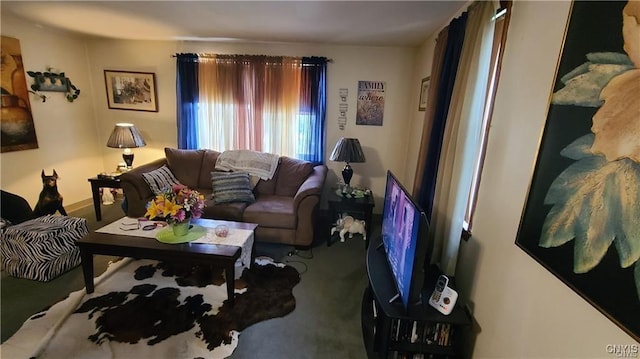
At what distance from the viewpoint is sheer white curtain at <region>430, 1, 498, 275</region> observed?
167 centimetres

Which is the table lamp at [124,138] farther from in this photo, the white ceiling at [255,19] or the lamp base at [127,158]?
the white ceiling at [255,19]

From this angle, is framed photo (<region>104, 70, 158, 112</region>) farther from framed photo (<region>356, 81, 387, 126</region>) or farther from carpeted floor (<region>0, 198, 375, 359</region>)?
framed photo (<region>356, 81, 387, 126</region>)

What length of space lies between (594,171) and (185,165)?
3758 millimetres

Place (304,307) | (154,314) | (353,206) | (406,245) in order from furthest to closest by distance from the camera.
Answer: (353,206), (304,307), (154,314), (406,245)

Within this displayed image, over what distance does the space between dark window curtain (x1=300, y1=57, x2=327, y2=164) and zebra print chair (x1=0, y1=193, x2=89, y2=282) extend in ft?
8.55

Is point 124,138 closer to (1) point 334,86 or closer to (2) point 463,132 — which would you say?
(1) point 334,86

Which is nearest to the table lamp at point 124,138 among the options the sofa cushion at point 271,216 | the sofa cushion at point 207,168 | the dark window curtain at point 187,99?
the dark window curtain at point 187,99

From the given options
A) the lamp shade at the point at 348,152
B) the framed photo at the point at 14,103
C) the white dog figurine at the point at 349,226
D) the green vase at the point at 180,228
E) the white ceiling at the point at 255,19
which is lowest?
the white dog figurine at the point at 349,226

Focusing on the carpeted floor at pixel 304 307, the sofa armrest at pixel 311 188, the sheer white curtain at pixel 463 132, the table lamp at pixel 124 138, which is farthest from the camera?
the table lamp at pixel 124 138

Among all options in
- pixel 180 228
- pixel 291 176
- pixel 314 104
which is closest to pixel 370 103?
pixel 314 104

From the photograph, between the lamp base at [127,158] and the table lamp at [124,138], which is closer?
the table lamp at [124,138]

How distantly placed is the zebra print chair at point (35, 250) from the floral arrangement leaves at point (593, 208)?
11.0 ft

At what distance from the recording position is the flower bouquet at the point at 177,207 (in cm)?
208

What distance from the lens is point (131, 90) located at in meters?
3.98
